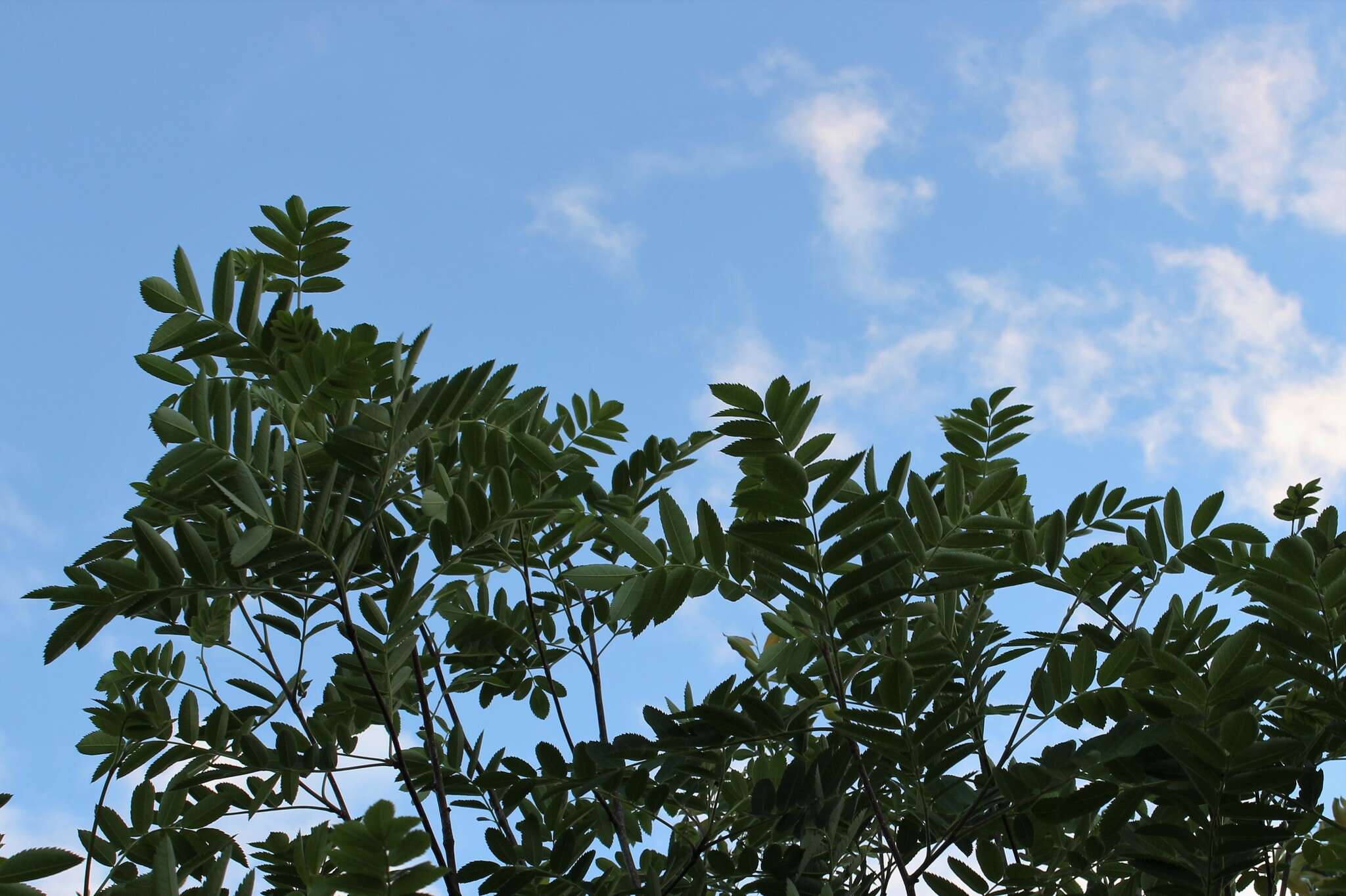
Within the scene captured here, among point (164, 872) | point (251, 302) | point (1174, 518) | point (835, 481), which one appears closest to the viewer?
A: point (164, 872)

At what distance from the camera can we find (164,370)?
208 centimetres

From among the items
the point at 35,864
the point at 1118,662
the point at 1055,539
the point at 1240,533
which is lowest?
the point at 35,864

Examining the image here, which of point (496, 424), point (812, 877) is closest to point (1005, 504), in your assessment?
point (812, 877)

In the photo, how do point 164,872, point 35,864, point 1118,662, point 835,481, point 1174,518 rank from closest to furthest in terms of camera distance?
point 164,872 < point 835,481 < point 1118,662 < point 35,864 < point 1174,518

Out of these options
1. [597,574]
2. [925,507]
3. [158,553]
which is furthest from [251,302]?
[925,507]

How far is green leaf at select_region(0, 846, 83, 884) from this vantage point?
1.78 m

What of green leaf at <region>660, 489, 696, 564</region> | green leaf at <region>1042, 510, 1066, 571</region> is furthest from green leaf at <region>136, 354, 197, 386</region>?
green leaf at <region>1042, 510, 1066, 571</region>

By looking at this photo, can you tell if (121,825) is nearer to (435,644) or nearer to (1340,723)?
(435,644)

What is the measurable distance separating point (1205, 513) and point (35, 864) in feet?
7.79

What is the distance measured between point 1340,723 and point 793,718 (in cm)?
83

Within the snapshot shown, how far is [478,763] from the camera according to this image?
226 cm

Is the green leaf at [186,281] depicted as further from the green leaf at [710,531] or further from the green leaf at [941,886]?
the green leaf at [941,886]

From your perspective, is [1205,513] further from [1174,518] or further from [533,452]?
[533,452]

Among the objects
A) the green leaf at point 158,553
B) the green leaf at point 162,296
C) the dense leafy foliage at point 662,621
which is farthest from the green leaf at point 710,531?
the green leaf at point 162,296
